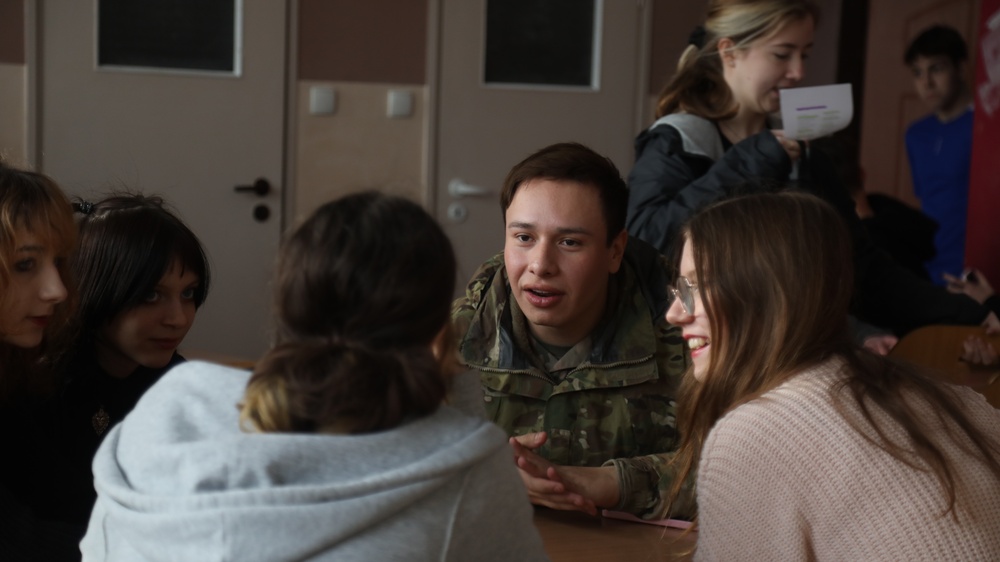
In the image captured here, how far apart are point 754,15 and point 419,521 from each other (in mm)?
1882

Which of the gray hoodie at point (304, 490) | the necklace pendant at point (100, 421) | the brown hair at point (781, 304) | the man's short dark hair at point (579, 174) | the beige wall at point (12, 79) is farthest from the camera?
the beige wall at point (12, 79)

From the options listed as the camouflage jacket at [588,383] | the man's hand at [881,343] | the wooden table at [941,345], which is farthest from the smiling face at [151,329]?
the wooden table at [941,345]

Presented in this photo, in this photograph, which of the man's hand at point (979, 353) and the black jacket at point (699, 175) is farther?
the man's hand at point (979, 353)

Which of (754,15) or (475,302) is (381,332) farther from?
(754,15)

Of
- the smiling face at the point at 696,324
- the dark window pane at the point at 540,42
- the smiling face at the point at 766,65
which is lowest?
the smiling face at the point at 696,324

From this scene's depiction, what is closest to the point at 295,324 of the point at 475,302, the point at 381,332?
the point at 381,332

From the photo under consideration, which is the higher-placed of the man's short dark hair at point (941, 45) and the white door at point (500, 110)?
the man's short dark hair at point (941, 45)

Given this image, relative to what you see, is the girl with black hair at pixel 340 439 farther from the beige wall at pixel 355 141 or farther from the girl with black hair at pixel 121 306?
the beige wall at pixel 355 141

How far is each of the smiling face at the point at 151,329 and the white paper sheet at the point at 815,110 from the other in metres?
1.35

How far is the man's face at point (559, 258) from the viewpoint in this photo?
6.62 ft

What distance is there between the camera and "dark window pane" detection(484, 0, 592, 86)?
188 inches

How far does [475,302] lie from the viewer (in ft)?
6.97

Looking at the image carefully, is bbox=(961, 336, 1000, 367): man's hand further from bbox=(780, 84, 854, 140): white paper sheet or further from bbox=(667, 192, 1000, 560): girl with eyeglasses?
bbox=(667, 192, 1000, 560): girl with eyeglasses

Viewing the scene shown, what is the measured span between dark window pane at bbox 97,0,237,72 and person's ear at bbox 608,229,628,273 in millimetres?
2746
